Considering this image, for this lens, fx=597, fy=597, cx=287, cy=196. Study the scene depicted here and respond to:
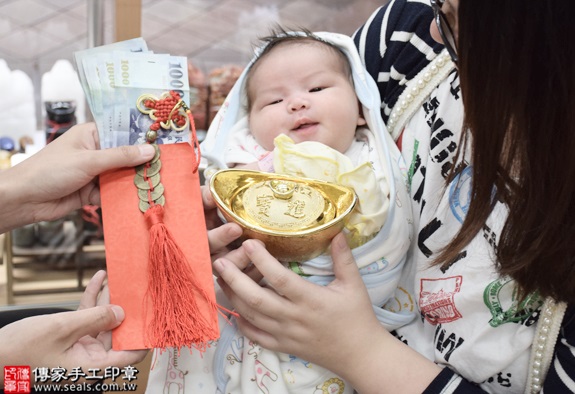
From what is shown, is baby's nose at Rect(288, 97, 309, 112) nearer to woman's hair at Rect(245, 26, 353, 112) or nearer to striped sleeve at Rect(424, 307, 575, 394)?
woman's hair at Rect(245, 26, 353, 112)

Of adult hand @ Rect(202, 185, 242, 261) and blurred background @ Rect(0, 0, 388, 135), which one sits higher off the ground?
blurred background @ Rect(0, 0, 388, 135)

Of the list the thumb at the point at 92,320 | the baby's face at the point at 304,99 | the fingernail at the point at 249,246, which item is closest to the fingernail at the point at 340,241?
the fingernail at the point at 249,246

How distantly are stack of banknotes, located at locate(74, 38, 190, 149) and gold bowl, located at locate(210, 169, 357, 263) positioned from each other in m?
0.12

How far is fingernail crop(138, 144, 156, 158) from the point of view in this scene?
37.3 inches

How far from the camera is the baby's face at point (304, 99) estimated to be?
3.80 feet

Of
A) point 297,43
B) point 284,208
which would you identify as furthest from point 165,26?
point 284,208

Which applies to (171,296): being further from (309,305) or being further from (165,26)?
(165,26)

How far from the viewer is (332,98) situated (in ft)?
3.84

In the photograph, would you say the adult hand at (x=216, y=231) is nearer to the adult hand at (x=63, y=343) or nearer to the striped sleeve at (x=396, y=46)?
the adult hand at (x=63, y=343)

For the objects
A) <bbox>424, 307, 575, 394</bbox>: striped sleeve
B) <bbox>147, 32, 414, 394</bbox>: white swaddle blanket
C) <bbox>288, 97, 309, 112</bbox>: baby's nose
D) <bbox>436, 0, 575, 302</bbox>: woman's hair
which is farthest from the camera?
<bbox>288, 97, 309, 112</bbox>: baby's nose

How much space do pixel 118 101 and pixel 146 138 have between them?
7cm

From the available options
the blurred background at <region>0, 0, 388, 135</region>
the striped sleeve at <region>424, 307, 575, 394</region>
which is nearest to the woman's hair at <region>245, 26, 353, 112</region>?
the striped sleeve at <region>424, 307, 575, 394</region>

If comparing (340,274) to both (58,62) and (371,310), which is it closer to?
(371,310)

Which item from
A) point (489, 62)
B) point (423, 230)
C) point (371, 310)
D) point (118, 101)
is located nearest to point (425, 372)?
point (371, 310)
